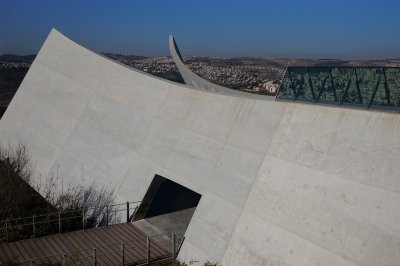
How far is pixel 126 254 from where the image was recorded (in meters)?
8.49

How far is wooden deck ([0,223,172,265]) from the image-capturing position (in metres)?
8.21

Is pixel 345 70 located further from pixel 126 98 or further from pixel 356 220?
pixel 126 98

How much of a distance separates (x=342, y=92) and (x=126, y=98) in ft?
20.5

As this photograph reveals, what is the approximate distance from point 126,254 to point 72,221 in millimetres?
2205

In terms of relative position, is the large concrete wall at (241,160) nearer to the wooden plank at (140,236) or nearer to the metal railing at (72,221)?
the metal railing at (72,221)

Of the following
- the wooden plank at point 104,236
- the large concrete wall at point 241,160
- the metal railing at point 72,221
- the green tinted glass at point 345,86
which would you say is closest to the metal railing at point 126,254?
the wooden plank at point 104,236

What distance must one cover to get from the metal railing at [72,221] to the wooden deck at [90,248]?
350 millimetres

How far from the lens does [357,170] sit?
692 cm

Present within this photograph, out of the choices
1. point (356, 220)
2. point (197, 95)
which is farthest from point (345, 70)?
point (197, 95)

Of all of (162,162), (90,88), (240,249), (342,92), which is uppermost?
(342,92)

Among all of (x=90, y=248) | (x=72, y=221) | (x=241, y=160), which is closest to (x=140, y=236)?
(x=90, y=248)

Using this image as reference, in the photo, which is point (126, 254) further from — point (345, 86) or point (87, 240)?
point (345, 86)

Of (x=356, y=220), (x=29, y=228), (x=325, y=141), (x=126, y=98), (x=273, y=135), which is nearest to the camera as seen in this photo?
(x=356, y=220)

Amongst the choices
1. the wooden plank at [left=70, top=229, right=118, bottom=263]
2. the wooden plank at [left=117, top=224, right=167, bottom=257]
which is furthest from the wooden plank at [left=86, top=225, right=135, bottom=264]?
the wooden plank at [left=117, top=224, right=167, bottom=257]
